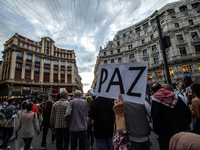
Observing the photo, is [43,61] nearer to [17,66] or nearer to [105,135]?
[17,66]

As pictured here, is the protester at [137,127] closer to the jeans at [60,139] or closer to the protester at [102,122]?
the protester at [102,122]

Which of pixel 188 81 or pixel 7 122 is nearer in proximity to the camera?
pixel 188 81

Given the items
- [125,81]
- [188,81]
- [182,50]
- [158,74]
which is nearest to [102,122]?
[125,81]

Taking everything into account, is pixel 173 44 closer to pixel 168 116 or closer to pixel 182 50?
pixel 182 50

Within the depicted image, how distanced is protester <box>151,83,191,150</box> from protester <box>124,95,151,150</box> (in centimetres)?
24

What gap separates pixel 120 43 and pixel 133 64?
36.1 metres

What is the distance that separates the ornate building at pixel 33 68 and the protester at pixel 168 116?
2956 cm

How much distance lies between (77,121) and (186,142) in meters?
2.82

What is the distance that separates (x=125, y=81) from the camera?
5.73 ft

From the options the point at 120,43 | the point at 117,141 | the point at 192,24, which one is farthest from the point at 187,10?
the point at 117,141

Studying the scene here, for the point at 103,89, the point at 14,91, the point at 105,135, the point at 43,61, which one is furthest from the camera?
the point at 43,61

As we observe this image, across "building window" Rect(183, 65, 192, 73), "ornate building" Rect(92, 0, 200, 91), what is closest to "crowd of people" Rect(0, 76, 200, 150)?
"ornate building" Rect(92, 0, 200, 91)

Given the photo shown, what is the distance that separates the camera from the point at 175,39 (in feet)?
76.2

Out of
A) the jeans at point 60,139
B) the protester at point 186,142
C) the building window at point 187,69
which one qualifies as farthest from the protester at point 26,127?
the building window at point 187,69
